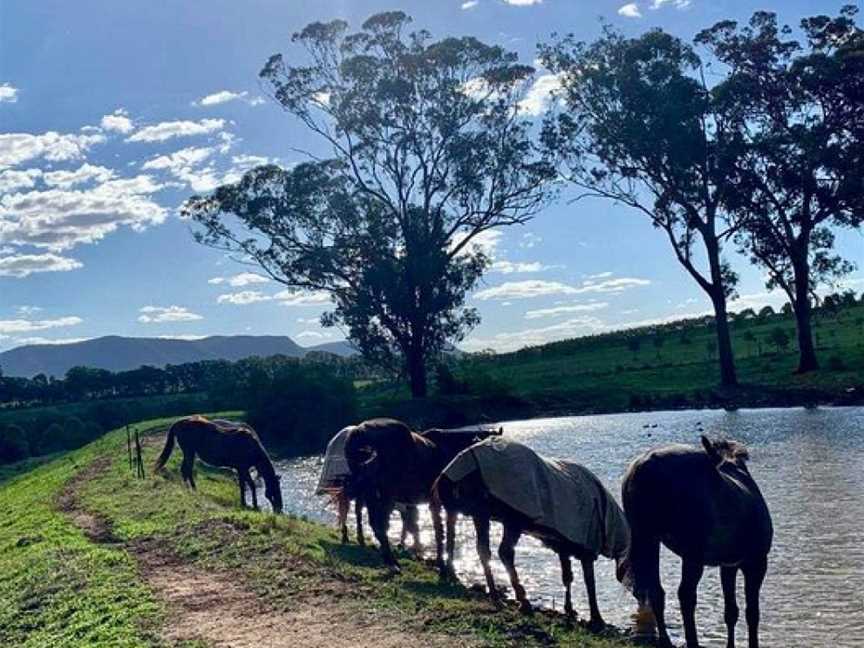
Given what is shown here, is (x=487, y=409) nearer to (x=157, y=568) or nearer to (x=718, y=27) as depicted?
(x=718, y=27)

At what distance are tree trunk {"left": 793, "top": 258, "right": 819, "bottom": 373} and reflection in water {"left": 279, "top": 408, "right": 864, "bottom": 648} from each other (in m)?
9.86

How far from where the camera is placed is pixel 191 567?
13.7 metres

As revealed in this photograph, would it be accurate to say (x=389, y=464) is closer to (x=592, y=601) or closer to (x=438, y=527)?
(x=438, y=527)

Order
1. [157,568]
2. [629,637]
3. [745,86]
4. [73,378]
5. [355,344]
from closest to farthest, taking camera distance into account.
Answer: [629,637] < [157,568] < [745,86] < [355,344] < [73,378]

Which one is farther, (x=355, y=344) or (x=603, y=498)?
(x=355, y=344)

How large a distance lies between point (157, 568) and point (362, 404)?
38277mm

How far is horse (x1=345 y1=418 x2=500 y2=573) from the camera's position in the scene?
1467 centimetres

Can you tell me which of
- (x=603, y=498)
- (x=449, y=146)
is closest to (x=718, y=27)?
(x=449, y=146)

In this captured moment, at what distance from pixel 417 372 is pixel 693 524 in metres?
43.8

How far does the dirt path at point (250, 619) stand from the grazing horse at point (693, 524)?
2.44 meters

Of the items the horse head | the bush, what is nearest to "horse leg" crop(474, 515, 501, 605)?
the horse head

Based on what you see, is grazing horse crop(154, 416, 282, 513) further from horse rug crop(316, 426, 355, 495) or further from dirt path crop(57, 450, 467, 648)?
dirt path crop(57, 450, 467, 648)

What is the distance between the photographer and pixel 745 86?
47.2 meters

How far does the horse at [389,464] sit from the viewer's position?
578 inches
